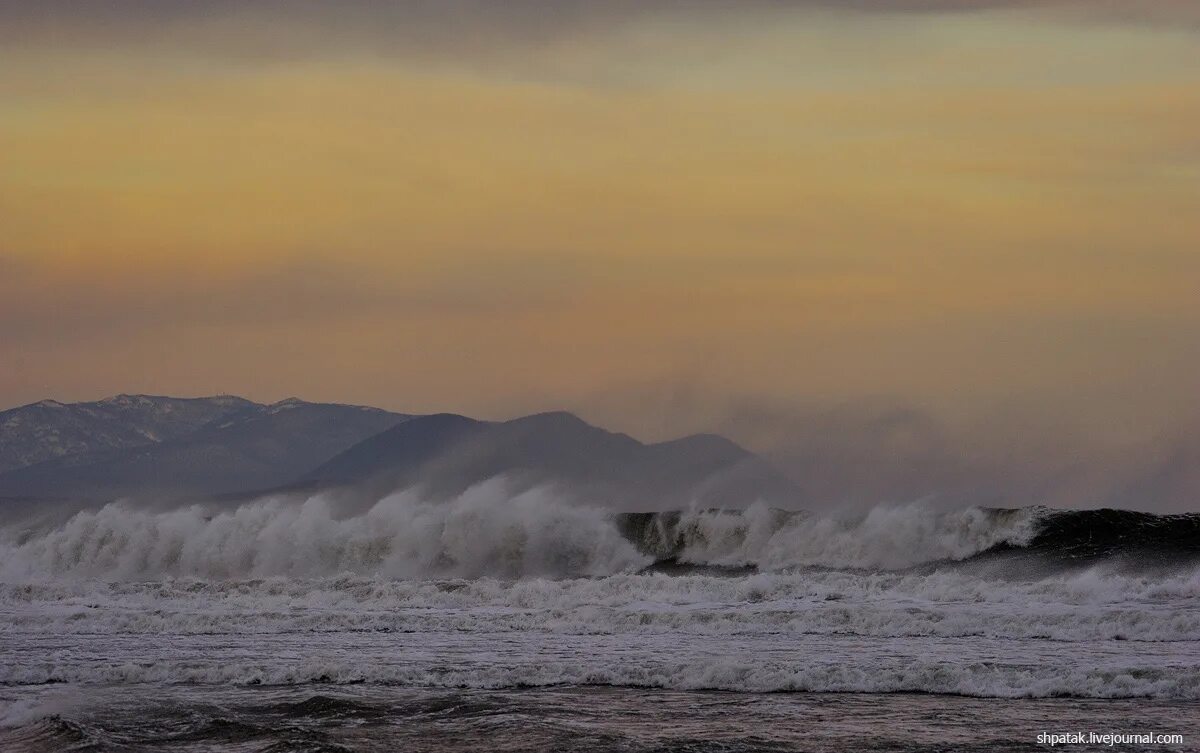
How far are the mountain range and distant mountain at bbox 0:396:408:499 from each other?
0.43ft

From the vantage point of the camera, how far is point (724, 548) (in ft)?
117

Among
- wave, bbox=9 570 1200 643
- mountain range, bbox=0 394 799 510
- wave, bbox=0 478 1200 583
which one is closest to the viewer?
wave, bbox=9 570 1200 643

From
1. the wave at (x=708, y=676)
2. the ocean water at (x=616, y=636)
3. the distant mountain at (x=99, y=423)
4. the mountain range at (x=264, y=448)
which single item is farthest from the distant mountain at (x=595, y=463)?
the distant mountain at (x=99, y=423)

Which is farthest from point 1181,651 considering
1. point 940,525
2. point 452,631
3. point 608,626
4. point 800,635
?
point 940,525

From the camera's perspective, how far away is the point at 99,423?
566 feet

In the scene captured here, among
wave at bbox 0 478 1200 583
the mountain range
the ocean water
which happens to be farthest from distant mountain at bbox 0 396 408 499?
the ocean water

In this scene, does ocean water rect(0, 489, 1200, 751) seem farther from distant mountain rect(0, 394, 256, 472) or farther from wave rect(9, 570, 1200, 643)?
distant mountain rect(0, 394, 256, 472)

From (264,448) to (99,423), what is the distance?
29.2 m

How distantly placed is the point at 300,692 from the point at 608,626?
6720 millimetres

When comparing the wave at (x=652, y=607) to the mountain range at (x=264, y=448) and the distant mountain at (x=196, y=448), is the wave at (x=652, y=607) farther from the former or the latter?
the distant mountain at (x=196, y=448)

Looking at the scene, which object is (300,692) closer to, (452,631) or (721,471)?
(452,631)

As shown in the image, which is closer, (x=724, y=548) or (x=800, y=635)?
(x=800, y=635)

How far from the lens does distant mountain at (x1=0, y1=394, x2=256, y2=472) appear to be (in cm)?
16538

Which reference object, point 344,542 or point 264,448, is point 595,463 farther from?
point 264,448
